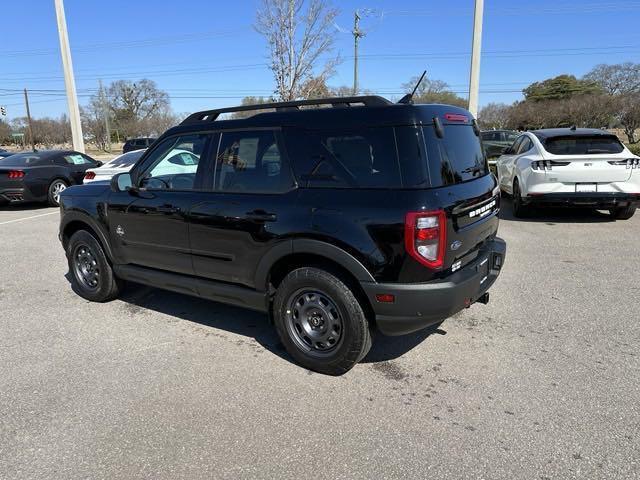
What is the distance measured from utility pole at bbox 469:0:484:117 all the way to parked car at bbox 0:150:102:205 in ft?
38.7

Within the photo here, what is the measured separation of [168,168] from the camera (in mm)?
4359

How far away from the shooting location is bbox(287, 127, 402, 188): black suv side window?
293 centimetres

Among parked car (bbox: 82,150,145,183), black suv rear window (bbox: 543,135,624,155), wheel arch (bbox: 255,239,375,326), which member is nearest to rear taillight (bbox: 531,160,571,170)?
black suv rear window (bbox: 543,135,624,155)

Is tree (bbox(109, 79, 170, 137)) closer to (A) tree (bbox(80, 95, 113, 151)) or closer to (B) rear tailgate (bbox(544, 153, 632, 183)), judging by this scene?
(A) tree (bbox(80, 95, 113, 151))

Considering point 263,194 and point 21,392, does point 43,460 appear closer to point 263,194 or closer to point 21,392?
point 21,392

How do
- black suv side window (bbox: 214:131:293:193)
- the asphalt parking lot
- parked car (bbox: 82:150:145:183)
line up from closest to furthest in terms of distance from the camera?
the asphalt parking lot
black suv side window (bbox: 214:131:293:193)
parked car (bbox: 82:150:145:183)

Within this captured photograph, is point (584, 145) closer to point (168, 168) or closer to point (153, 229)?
point (168, 168)

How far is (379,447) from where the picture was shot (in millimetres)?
2516

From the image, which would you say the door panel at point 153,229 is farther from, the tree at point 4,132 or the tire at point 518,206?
the tree at point 4,132

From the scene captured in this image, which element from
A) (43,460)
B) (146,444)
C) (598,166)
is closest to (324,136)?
(146,444)

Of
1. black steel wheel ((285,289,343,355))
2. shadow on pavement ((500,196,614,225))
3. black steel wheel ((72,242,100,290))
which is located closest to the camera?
black steel wheel ((285,289,343,355))

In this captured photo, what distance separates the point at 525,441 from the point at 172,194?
313 cm

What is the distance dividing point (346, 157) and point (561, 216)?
7349 mm

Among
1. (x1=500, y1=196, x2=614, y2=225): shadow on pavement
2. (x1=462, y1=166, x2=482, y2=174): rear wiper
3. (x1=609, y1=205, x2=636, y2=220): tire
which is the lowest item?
(x1=500, y1=196, x2=614, y2=225): shadow on pavement
